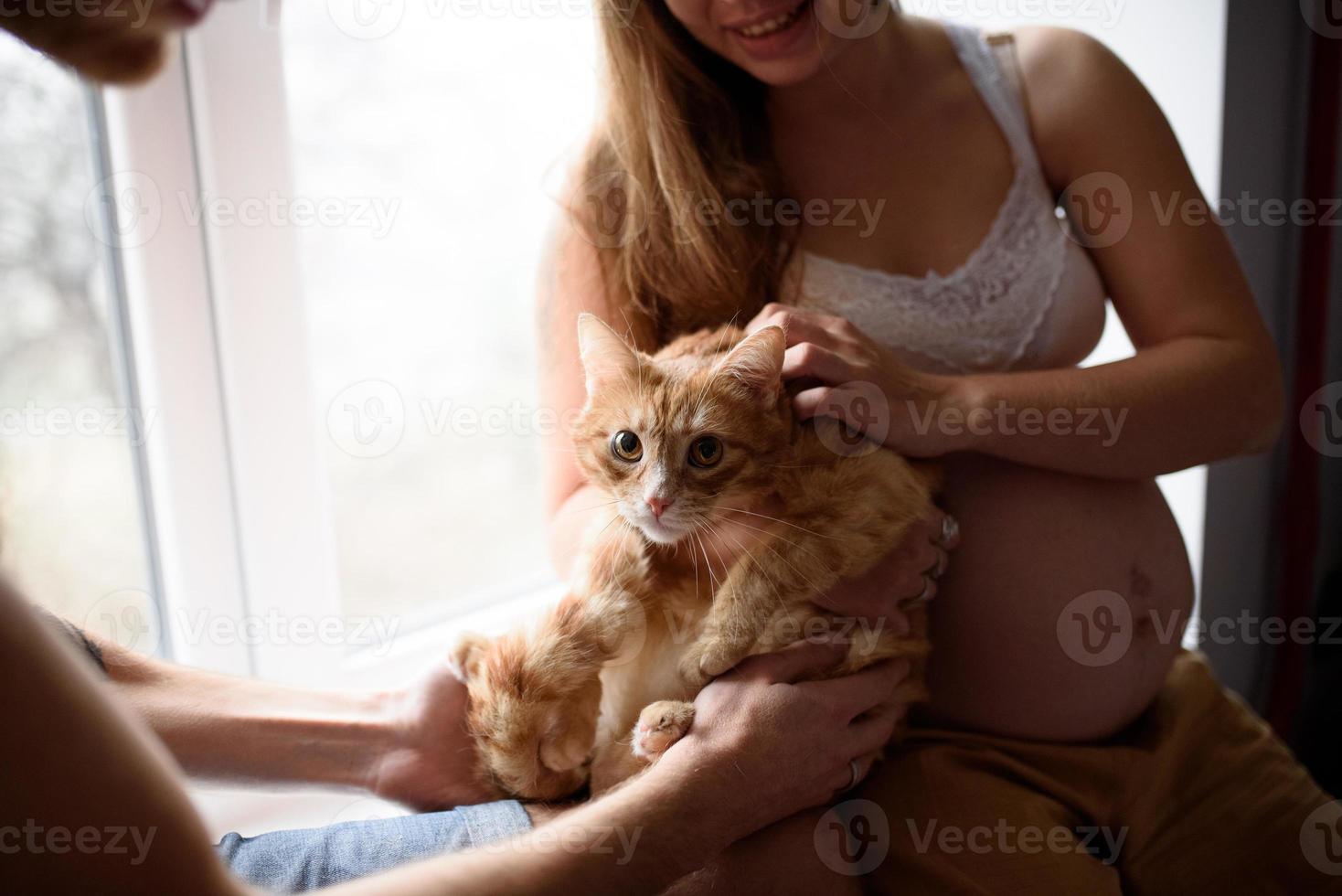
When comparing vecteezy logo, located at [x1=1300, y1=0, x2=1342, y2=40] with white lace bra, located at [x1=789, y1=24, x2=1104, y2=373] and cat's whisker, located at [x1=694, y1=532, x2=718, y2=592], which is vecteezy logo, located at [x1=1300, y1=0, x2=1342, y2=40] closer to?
white lace bra, located at [x1=789, y1=24, x2=1104, y2=373]

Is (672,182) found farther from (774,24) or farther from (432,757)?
(432,757)

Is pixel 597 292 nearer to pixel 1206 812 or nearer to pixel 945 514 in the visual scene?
pixel 945 514

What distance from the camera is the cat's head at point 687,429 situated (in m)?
1.09

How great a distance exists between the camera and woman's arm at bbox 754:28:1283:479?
117cm

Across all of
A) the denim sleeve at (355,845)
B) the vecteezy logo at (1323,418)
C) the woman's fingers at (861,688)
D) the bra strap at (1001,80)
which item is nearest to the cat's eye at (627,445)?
the woman's fingers at (861,688)

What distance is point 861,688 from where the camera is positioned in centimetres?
111

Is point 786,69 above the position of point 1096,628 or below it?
above

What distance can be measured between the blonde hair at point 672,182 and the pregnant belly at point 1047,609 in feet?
1.53

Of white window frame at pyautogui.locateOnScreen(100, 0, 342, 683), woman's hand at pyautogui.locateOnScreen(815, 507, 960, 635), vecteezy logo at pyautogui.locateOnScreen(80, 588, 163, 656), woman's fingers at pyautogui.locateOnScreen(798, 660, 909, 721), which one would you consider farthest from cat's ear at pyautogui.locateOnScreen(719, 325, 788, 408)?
vecteezy logo at pyautogui.locateOnScreen(80, 588, 163, 656)

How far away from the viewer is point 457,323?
2.17 meters

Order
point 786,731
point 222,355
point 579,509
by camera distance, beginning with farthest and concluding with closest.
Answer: point 222,355
point 579,509
point 786,731

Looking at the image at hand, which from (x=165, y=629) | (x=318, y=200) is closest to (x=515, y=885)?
(x=165, y=629)

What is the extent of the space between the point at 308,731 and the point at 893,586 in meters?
0.84

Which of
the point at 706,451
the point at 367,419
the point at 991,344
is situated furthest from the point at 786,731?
the point at 367,419
